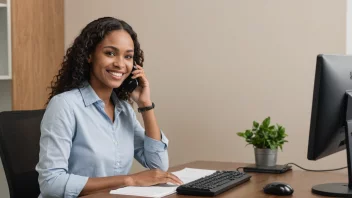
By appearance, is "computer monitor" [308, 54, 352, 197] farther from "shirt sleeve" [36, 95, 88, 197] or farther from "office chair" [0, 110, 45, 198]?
"office chair" [0, 110, 45, 198]

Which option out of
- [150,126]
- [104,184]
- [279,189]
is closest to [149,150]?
[150,126]

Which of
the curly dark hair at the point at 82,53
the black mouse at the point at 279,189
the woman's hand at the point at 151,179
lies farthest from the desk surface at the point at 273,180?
the curly dark hair at the point at 82,53

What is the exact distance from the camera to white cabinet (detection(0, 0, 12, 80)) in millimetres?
3027

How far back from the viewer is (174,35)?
3.16 meters

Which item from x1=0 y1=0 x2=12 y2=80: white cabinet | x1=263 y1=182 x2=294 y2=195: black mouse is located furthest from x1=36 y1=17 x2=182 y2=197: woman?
x1=0 y1=0 x2=12 y2=80: white cabinet

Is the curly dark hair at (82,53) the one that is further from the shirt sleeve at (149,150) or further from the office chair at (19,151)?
the shirt sleeve at (149,150)

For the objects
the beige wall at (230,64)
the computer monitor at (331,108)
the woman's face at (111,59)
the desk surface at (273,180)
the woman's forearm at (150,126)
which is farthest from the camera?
the beige wall at (230,64)

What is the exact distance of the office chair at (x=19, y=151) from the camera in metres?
2.10

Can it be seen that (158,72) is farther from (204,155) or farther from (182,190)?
(182,190)

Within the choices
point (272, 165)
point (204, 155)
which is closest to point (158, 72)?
point (204, 155)

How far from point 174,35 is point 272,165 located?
3.53ft

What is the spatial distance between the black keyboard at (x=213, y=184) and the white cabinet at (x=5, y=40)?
4.97 ft

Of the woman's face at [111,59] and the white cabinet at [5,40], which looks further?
the white cabinet at [5,40]

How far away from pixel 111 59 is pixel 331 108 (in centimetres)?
85
